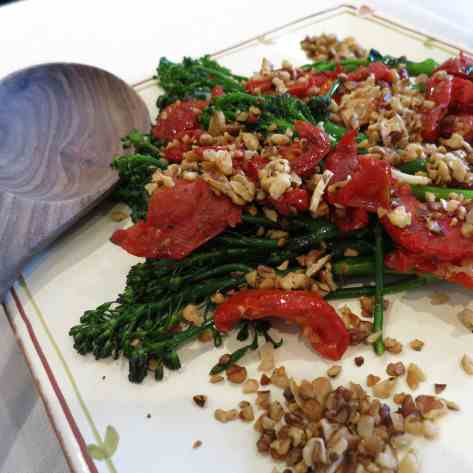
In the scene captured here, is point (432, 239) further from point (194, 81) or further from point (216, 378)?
point (194, 81)

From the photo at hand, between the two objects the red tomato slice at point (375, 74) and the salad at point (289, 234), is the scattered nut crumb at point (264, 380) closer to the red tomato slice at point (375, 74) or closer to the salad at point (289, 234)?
the salad at point (289, 234)

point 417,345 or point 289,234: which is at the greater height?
point 289,234

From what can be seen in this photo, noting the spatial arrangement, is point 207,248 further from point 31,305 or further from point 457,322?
point 457,322

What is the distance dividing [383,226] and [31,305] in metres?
1.24

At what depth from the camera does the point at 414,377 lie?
1466 millimetres

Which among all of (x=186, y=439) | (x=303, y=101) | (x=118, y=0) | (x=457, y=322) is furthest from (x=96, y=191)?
(x=118, y=0)

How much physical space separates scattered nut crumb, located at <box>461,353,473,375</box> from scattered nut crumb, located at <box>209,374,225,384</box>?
0.72m

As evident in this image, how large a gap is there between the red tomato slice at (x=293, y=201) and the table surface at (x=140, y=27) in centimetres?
157

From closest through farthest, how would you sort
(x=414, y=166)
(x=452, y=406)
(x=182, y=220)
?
(x=452, y=406) → (x=182, y=220) → (x=414, y=166)

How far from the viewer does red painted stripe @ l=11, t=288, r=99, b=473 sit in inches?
53.4

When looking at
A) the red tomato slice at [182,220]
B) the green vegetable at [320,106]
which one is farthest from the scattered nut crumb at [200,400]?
the green vegetable at [320,106]

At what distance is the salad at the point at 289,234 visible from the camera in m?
1.55

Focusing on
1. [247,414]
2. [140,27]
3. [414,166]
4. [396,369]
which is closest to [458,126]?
[414,166]

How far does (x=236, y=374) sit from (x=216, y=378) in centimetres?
6
